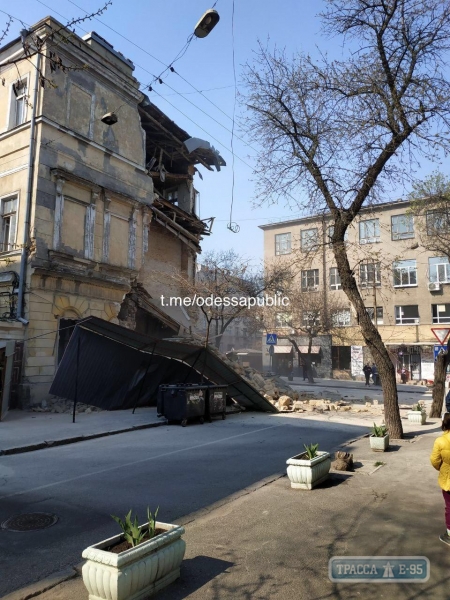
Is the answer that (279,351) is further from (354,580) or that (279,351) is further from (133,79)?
(354,580)

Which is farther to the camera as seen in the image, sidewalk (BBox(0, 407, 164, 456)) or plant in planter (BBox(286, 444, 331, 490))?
sidewalk (BBox(0, 407, 164, 456))

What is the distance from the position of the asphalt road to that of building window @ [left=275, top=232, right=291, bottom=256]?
136ft

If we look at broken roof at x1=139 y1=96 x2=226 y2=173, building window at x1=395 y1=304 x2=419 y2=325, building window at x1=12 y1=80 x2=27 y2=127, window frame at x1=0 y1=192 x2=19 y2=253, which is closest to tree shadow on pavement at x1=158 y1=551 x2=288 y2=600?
window frame at x1=0 y1=192 x2=19 y2=253

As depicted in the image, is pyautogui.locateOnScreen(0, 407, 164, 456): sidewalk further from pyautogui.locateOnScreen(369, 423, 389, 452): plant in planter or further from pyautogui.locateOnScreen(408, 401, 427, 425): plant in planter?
pyautogui.locateOnScreen(408, 401, 427, 425): plant in planter

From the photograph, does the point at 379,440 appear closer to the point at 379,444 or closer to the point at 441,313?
the point at 379,444

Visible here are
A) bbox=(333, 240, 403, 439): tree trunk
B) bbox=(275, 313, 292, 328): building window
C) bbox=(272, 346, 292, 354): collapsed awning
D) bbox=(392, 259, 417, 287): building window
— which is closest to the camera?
bbox=(333, 240, 403, 439): tree trunk

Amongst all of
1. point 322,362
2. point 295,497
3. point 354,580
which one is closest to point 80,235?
point 295,497

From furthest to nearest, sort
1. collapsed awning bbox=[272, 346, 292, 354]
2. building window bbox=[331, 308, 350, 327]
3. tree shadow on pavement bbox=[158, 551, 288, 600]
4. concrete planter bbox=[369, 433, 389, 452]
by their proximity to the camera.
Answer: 1. collapsed awning bbox=[272, 346, 292, 354]
2. building window bbox=[331, 308, 350, 327]
3. concrete planter bbox=[369, 433, 389, 452]
4. tree shadow on pavement bbox=[158, 551, 288, 600]

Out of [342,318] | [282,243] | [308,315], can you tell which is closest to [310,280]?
[342,318]

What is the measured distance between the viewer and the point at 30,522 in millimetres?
5684

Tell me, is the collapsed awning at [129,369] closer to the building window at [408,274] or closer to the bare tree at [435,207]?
the bare tree at [435,207]

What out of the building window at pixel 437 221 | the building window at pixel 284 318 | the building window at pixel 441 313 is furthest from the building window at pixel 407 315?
the building window at pixel 437 221

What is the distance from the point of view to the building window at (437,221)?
750 inches

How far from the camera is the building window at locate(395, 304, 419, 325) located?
42531mm
